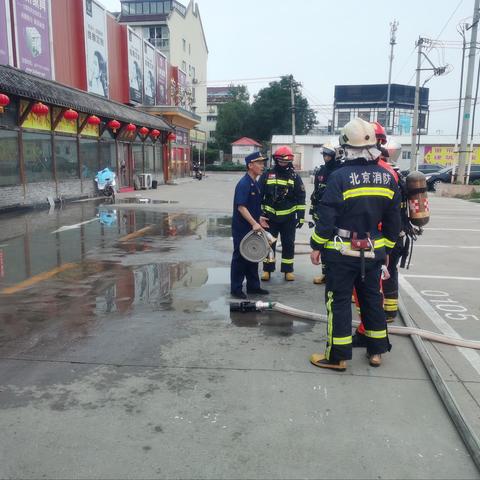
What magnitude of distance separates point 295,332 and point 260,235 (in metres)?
1.33

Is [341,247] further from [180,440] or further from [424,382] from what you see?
[180,440]

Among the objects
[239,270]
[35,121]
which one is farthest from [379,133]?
[35,121]

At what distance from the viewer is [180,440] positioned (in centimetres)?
290

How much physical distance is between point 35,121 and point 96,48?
6395mm

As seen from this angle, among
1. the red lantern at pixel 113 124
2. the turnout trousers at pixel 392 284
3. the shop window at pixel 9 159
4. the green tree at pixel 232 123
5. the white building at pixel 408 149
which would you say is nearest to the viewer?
the turnout trousers at pixel 392 284

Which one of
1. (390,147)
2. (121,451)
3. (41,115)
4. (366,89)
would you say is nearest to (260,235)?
(390,147)

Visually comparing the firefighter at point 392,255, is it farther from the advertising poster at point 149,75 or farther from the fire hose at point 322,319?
the advertising poster at point 149,75

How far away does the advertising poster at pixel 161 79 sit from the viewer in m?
30.1

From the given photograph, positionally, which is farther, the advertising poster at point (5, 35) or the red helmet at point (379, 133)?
the advertising poster at point (5, 35)

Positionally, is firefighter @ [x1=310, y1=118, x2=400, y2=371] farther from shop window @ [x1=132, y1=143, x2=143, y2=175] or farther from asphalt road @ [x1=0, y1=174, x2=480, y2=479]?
shop window @ [x1=132, y1=143, x2=143, y2=175]

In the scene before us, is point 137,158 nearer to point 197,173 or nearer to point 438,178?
point 197,173

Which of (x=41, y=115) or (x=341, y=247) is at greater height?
(x=41, y=115)

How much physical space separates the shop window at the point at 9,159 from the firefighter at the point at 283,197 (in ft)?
34.8

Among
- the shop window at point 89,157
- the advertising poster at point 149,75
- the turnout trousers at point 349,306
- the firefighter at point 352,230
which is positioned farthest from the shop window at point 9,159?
the advertising poster at point 149,75
